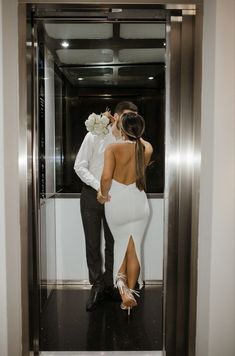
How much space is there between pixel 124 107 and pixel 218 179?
2.68 feet

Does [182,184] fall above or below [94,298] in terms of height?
above

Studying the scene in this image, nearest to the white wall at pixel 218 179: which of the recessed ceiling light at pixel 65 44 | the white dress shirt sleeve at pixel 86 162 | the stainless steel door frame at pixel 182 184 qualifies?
the stainless steel door frame at pixel 182 184

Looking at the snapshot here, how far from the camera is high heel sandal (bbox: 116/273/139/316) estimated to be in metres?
2.14

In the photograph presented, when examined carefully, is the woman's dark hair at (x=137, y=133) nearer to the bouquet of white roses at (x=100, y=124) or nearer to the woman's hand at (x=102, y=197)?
the bouquet of white roses at (x=100, y=124)

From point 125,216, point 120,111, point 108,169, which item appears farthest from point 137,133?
point 125,216

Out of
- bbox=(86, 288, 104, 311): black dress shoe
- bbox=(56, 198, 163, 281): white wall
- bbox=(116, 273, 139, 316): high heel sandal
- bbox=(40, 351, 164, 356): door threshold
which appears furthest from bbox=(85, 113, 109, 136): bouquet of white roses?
bbox=(40, 351, 164, 356): door threshold

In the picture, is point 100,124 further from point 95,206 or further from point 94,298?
point 94,298

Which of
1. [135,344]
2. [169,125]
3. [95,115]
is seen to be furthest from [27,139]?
[135,344]

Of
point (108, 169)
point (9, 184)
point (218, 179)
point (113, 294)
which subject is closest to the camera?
point (218, 179)

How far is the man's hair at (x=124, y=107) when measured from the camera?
2090 millimetres

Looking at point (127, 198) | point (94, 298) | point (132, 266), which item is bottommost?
point (94, 298)

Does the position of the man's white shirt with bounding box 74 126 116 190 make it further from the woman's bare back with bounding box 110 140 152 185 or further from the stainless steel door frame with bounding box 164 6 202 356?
the stainless steel door frame with bounding box 164 6 202 356

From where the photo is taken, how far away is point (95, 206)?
2148 mm

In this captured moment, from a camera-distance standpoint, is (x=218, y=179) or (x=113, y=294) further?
(x=113, y=294)
